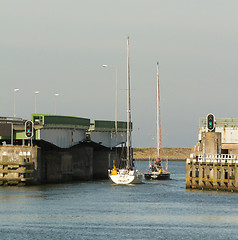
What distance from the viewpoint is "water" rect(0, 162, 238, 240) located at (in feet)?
248

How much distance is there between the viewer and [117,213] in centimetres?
8950

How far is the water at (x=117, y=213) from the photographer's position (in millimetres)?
75562

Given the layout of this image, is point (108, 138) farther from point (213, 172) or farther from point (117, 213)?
point (117, 213)

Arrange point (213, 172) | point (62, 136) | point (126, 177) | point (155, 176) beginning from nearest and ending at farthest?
point (213, 172), point (126, 177), point (62, 136), point (155, 176)

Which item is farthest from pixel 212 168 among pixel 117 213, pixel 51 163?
pixel 51 163

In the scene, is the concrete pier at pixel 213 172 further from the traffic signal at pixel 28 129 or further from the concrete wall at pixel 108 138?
the concrete wall at pixel 108 138

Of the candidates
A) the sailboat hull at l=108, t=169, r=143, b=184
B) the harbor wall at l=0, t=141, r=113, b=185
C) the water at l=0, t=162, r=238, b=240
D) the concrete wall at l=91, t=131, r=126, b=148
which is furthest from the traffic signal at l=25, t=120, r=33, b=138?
the concrete wall at l=91, t=131, r=126, b=148

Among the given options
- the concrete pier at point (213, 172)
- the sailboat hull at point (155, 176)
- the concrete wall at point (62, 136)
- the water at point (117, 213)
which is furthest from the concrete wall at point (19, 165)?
the sailboat hull at point (155, 176)

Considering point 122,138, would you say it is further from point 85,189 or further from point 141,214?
point 141,214

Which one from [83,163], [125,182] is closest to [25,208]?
[125,182]

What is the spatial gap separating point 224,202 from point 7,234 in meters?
31.7

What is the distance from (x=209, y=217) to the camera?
281ft

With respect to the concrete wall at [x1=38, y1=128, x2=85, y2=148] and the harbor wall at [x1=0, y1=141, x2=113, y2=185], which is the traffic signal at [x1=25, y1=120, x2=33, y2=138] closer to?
the harbor wall at [x1=0, y1=141, x2=113, y2=185]

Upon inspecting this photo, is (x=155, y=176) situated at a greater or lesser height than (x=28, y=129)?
lesser
